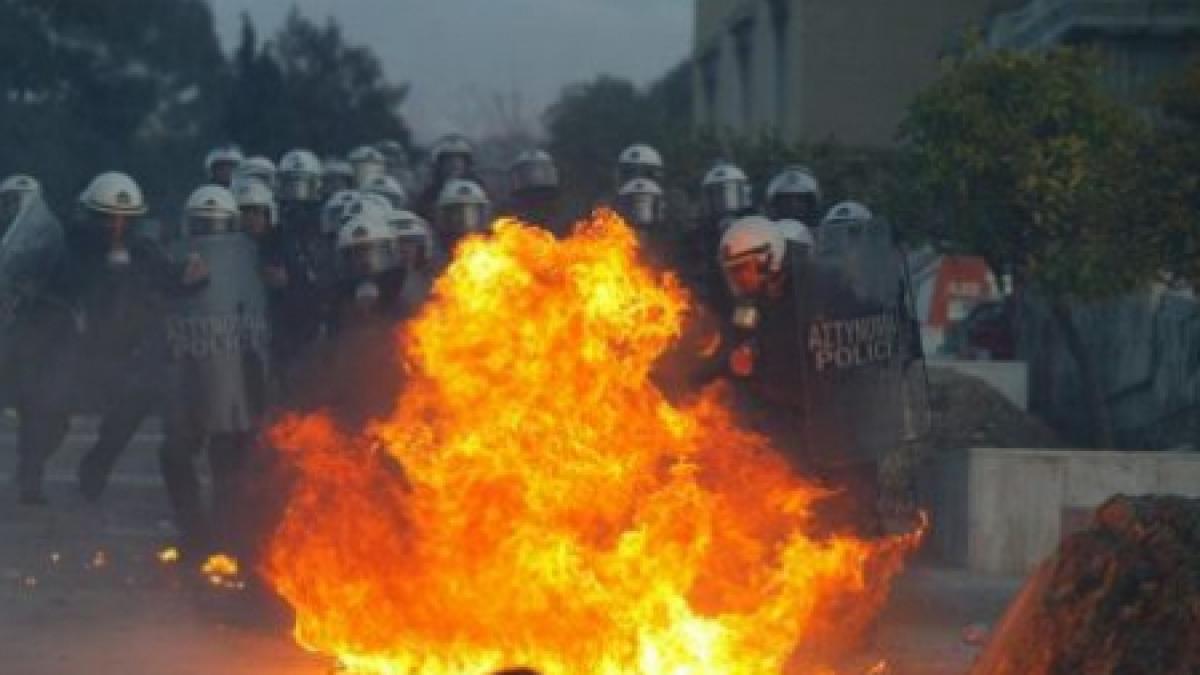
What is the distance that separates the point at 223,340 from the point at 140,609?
1.75 m

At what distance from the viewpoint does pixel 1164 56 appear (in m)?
23.9

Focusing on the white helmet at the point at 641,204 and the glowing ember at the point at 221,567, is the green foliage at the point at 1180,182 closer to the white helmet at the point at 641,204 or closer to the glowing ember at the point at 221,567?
the white helmet at the point at 641,204

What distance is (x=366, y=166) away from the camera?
15617mm

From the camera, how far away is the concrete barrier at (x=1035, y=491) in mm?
11523

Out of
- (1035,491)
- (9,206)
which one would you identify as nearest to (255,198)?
(9,206)

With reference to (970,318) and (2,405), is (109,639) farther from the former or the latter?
(970,318)

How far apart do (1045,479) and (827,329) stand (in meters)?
2.84

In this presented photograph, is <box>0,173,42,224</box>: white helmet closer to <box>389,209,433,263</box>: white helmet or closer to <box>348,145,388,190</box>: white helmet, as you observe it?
<box>348,145,388,190</box>: white helmet

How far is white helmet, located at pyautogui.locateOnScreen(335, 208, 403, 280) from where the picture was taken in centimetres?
1002

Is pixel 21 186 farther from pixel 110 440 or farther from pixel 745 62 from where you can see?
pixel 745 62

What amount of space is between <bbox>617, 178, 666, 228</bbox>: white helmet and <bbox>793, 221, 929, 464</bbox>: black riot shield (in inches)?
Result: 99.4

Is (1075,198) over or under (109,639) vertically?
over

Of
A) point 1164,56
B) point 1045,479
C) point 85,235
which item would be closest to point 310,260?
point 85,235

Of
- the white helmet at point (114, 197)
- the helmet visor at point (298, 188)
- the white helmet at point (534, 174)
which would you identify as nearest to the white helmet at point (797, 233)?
the white helmet at point (534, 174)
